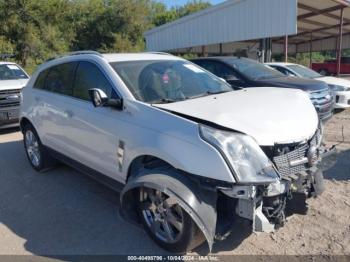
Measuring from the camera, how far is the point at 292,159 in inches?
125

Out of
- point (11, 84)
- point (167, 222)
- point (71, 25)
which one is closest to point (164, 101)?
point (167, 222)

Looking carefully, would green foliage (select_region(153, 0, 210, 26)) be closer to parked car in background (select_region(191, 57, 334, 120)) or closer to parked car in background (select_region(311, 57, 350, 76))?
parked car in background (select_region(311, 57, 350, 76))

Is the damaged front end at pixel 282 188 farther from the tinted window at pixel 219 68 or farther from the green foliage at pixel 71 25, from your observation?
the green foliage at pixel 71 25

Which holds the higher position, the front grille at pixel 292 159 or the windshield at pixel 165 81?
the windshield at pixel 165 81

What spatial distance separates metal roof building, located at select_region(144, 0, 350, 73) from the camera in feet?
51.0

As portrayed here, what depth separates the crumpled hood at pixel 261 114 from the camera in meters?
3.06

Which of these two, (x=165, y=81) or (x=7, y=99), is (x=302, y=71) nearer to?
(x=165, y=81)

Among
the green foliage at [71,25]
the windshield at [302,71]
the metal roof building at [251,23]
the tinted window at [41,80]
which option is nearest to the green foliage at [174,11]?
the green foliage at [71,25]

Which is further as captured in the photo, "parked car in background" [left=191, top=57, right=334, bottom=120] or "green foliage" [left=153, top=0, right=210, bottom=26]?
"green foliage" [left=153, top=0, right=210, bottom=26]

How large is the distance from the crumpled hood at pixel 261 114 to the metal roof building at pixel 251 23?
12412 millimetres

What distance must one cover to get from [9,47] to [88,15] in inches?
752

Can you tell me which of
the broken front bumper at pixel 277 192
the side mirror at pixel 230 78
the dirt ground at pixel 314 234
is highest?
the side mirror at pixel 230 78

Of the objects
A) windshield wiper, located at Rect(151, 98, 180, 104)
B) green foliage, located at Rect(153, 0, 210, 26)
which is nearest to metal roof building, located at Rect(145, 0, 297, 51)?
windshield wiper, located at Rect(151, 98, 180, 104)

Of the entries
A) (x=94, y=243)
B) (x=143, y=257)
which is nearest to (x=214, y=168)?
(x=143, y=257)
